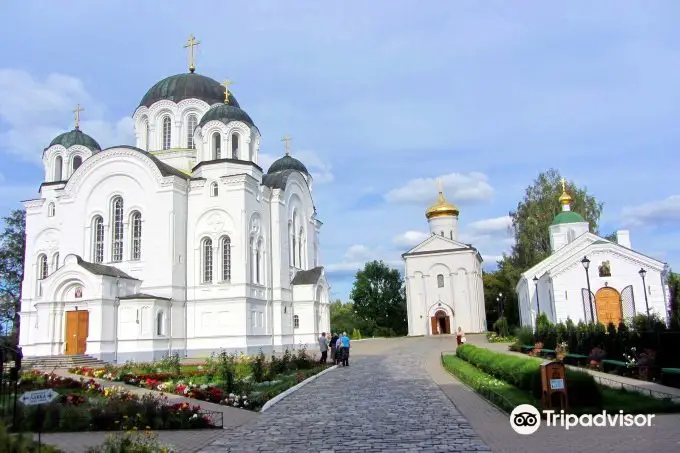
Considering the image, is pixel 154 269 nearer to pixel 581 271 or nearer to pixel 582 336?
pixel 582 336

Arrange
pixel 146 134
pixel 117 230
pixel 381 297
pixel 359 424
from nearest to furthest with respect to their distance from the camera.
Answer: pixel 359 424 → pixel 117 230 → pixel 146 134 → pixel 381 297

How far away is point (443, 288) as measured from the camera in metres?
52.2

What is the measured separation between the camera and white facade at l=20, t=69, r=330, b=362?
90.0 feet

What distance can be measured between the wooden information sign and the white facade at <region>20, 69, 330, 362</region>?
20453 mm

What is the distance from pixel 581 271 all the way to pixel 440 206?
2824 cm

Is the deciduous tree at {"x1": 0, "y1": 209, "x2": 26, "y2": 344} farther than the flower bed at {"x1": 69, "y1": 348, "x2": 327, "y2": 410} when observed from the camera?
Yes

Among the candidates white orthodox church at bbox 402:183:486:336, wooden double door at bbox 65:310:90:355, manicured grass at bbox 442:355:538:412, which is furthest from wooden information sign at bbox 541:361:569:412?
white orthodox church at bbox 402:183:486:336

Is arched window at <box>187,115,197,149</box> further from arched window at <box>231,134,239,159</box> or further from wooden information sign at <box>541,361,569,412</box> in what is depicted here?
wooden information sign at <box>541,361,569,412</box>

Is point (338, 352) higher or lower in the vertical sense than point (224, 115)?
lower

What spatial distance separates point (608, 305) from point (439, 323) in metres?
22.5

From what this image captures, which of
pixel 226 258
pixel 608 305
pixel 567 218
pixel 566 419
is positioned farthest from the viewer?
pixel 567 218

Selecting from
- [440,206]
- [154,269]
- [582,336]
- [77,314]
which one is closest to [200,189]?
[154,269]

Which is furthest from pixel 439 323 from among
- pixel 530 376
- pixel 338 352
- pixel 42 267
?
pixel 530 376

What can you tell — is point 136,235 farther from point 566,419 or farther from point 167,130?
point 566,419
